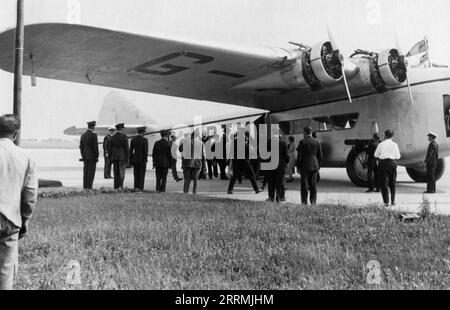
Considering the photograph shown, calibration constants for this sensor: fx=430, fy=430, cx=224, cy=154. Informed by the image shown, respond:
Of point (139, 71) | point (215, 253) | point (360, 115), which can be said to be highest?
point (139, 71)

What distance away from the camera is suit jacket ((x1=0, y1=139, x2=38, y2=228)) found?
2701mm

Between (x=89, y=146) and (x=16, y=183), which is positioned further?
(x=89, y=146)

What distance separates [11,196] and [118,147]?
310 inches

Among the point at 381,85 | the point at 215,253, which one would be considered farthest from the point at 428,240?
the point at 381,85

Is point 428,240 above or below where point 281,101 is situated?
below

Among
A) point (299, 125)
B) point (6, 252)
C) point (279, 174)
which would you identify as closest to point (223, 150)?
point (299, 125)

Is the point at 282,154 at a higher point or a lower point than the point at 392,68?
lower

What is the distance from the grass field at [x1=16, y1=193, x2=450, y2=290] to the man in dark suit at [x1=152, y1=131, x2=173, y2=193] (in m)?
3.79

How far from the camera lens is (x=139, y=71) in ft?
37.9

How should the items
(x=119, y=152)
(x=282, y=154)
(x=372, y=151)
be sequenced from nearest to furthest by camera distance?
(x=282, y=154)
(x=372, y=151)
(x=119, y=152)

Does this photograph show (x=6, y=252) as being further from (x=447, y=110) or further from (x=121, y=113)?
(x=121, y=113)

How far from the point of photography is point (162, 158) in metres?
10.5
